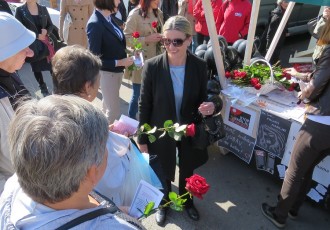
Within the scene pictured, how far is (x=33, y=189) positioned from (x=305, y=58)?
586cm

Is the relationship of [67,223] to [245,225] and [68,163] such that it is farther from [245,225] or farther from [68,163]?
[245,225]

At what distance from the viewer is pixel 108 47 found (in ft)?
10.4

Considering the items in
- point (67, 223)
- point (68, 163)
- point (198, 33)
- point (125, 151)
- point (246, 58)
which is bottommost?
point (198, 33)

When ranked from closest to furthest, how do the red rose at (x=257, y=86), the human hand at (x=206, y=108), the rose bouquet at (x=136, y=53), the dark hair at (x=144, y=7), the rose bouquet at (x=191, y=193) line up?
the rose bouquet at (x=191, y=193) → the human hand at (x=206, y=108) → the red rose at (x=257, y=86) → the rose bouquet at (x=136, y=53) → the dark hair at (x=144, y=7)

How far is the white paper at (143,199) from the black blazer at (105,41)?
1954mm

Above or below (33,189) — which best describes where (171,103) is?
below

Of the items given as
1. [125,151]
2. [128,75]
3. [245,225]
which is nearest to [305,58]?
[128,75]

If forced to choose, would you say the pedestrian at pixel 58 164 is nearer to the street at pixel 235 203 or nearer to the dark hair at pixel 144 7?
the street at pixel 235 203

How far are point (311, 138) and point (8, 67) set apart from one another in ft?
6.91

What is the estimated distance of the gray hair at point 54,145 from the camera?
828 millimetres

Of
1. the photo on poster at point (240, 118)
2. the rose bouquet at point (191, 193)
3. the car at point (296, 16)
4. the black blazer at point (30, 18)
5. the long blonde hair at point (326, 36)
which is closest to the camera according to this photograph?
the rose bouquet at point (191, 193)

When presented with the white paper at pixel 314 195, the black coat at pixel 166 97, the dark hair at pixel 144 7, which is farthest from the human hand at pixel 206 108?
the dark hair at pixel 144 7

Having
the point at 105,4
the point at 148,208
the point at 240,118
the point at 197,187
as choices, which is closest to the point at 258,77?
the point at 240,118

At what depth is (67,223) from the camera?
878 millimetres
